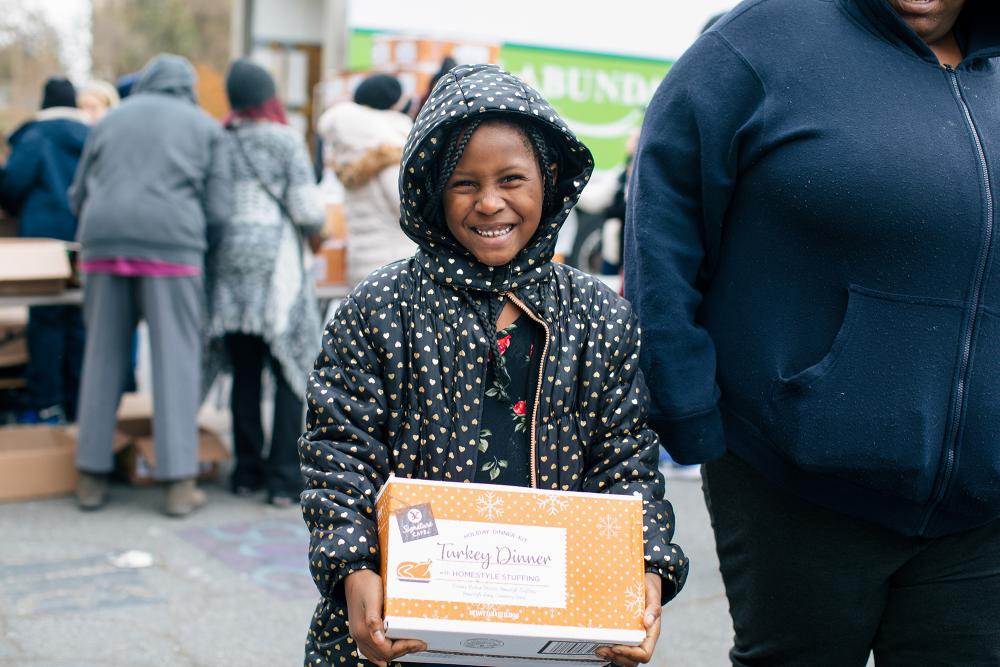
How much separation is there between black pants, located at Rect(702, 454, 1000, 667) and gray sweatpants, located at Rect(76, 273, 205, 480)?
11.9ft

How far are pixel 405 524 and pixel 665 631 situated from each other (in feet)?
8.76

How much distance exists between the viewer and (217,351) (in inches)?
227

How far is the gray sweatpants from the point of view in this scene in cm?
534

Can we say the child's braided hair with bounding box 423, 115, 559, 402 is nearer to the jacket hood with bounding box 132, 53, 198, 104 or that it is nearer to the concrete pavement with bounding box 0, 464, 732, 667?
the concrete pavement with bounding box 0, 464, 732, 667

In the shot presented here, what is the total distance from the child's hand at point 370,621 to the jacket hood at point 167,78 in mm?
4087

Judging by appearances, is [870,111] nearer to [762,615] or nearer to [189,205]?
[762,615]

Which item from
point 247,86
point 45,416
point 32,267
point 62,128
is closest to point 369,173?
point 247,86

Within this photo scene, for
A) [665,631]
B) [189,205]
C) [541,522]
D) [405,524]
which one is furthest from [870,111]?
[189,205]

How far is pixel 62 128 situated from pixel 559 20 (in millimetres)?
5359

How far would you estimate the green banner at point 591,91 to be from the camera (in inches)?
428

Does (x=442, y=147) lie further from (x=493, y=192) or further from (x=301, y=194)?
(x=301, y=194)

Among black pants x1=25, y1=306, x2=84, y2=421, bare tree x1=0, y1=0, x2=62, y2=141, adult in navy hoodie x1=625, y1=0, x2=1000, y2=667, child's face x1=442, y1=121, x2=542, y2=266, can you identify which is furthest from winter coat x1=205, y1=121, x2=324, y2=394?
bare tree x1=0, y1=0, x2=62, y2=141

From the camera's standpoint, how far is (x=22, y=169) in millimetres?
7035

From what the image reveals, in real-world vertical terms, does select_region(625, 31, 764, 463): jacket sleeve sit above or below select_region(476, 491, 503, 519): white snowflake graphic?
above
